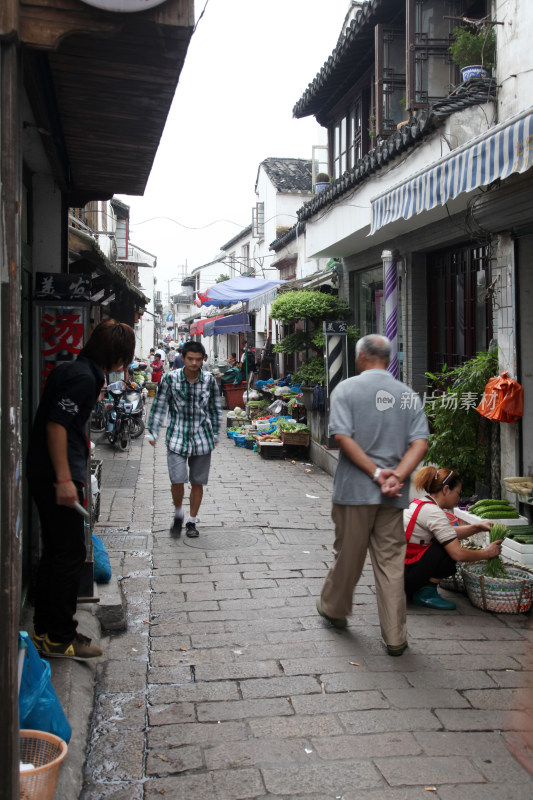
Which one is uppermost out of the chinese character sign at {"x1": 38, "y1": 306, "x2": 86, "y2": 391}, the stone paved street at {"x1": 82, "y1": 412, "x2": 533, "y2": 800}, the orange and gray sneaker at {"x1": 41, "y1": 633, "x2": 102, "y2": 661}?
the chinese character sign at {"x1": 38, "y1": 306, "x2": 86, "y2": 391}

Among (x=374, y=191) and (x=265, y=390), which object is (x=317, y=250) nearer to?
(x=374, y=191)

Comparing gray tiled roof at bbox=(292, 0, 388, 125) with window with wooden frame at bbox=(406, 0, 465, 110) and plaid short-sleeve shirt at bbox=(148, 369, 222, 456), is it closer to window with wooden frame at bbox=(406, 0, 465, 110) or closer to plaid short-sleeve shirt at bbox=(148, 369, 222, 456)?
window with wooden frame at bbox=(406, 0, 465, 110)

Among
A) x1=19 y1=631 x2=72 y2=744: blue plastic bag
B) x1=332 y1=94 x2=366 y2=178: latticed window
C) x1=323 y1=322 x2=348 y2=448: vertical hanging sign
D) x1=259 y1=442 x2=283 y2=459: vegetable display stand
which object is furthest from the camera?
x1=332 y1=94 x2=366 y2=178: latticed window

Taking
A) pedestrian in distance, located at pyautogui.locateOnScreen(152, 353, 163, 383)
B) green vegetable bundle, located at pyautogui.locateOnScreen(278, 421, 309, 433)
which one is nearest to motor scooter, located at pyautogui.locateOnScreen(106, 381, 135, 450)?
green vegetable bundle, located at pyautogui.locateOnScreen(278, 421, 309, 433)

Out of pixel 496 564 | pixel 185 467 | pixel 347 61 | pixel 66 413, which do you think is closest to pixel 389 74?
pixel 347 61

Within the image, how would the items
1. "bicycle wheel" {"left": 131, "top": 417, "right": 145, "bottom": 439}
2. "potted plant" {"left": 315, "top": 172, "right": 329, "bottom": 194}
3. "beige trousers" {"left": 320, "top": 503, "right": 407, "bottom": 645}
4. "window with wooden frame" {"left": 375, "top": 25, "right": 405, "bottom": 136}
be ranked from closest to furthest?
1. "beige trousers" {"left": 320, "top": 503, "right": 407, "bottom": 645}
2. "window with wooden frame" {"left": 375, "top": 25, "right": 405, "bottom": 136}
3. "bicycle wheel" {"left": 131, "top": 417, "right": 145, "bottom": 439}
4. "potted plant" {"left": 315, "top": 172, "right": 329, "bottom": 194}

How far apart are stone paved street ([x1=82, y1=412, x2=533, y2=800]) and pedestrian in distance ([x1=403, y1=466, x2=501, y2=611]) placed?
172 mm

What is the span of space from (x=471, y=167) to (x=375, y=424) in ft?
7.07

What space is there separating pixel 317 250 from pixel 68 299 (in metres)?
9.40

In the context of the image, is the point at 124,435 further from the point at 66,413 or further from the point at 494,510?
the point at 66,413

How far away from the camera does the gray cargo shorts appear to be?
721cm

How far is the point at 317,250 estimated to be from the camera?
1399 cm

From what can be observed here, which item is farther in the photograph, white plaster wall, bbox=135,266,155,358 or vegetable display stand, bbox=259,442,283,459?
white plaster wall, bbox=135,266,155,358

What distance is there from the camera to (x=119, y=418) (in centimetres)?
1319
